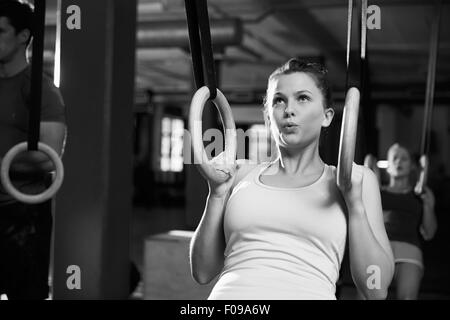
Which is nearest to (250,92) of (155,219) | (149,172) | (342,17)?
(149,172)

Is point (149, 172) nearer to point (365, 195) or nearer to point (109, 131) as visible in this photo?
point (109, 131)

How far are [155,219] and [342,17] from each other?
13.6 feet

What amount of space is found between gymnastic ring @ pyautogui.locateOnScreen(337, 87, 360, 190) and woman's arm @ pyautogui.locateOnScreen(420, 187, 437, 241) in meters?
1.60

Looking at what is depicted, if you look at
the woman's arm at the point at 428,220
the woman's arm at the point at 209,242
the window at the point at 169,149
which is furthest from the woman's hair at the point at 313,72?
the window at the point at 169,149

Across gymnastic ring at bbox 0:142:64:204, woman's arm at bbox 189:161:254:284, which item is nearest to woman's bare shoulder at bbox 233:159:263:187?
woman's arm at bbox 189:161:254:284

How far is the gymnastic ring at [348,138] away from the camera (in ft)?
2.74

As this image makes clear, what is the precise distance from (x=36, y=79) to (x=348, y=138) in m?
0.57

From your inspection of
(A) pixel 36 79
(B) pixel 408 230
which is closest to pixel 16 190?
(A) pixel 36 79

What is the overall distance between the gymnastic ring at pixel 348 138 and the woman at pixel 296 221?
0.04 meters

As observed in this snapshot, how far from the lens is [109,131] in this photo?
2.36 meters

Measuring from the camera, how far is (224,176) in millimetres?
978

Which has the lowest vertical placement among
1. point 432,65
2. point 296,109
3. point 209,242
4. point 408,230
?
point 408,230

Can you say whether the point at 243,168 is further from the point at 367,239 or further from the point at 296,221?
the point at 367,239
